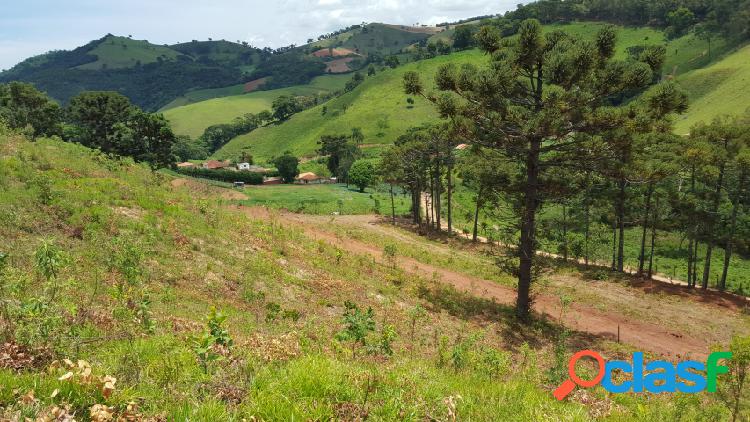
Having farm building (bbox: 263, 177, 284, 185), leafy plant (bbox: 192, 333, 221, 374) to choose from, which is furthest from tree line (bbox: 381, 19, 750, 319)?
farm building (bbox: 263, 177, 284, 185)

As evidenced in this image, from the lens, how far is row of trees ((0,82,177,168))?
2395 inches

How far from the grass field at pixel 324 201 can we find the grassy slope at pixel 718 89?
54.3 m

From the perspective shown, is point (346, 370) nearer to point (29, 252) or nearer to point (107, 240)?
point (29, 252)

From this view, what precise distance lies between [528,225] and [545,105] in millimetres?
4896

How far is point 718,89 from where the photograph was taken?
92062 mm

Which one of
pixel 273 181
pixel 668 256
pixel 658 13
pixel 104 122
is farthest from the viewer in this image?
pixel 658 13

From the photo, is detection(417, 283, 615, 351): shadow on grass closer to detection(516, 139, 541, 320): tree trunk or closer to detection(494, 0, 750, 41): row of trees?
detection(516, 139, 541, 320): tree trunk

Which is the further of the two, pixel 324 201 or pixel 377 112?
pixel 377 112

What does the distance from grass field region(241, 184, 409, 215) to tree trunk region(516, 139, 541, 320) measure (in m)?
38.2

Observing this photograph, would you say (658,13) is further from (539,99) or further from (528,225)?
(528,225)

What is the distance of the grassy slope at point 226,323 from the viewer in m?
5.01

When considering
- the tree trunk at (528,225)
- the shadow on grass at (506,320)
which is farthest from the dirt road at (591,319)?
the tree trunk at (528,225)

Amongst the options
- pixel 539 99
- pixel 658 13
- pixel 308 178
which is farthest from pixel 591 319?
pixel 658 13

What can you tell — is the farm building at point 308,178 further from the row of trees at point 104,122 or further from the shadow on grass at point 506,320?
the shadow on grass at point 506,320
